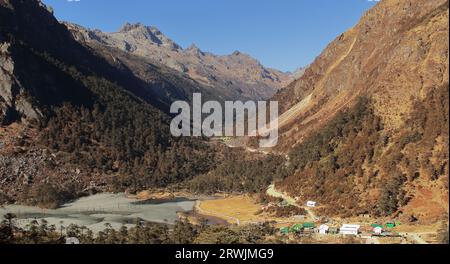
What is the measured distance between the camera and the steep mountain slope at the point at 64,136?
137 meters

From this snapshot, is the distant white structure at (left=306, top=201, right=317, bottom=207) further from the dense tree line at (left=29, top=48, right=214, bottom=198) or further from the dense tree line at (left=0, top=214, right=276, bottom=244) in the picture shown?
the dense tree line at (left=29, top=48, right=214, bottom=198)

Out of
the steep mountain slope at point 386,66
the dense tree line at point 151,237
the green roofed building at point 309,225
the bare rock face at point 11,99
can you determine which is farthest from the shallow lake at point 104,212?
the steep mountain slope at point 386,66

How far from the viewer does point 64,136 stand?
15600cm

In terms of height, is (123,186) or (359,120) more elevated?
(359,120)

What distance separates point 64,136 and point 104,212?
171ft

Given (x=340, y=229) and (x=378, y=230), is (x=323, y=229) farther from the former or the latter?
(x=378, y=230)

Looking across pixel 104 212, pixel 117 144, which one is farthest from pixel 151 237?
pixel 117 144

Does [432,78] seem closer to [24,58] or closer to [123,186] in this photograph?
[123,186]

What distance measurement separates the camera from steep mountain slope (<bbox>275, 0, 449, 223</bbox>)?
7949cm

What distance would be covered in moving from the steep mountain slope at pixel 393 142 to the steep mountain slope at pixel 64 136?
5879 centimetres

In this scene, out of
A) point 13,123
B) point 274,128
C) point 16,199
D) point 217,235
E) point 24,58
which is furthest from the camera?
point 274,128

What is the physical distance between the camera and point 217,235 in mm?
64438
